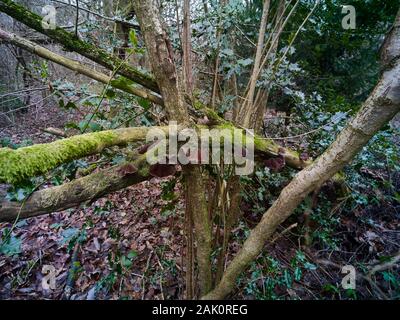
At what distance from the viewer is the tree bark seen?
2.92 ft

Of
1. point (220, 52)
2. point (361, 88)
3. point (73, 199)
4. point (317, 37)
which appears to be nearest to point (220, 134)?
point (73, 199)

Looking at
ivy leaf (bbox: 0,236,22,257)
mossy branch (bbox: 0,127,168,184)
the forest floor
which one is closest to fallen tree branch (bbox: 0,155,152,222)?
mossy branch (bbox: 0,127,168,184)

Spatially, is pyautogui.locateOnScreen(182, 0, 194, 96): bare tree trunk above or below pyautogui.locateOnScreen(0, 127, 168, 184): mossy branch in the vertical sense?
above

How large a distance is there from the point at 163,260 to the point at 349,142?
2028 millimetres

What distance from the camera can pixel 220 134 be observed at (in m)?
1.43

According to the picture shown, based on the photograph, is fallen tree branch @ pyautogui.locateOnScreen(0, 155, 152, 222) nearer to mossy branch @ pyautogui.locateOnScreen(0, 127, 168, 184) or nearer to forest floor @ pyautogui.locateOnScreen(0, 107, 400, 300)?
mossy branch @ pyautogui.locateOnScreen(0, 127, 168, 184)

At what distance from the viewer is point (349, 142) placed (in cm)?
103

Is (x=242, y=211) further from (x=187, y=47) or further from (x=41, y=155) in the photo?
(x=41, y=155)

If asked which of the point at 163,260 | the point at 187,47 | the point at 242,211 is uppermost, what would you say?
the point at 187,47

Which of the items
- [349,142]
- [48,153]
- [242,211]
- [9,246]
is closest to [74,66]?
[48,153]

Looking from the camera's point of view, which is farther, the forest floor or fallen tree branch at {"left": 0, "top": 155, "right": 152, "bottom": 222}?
the forest floor

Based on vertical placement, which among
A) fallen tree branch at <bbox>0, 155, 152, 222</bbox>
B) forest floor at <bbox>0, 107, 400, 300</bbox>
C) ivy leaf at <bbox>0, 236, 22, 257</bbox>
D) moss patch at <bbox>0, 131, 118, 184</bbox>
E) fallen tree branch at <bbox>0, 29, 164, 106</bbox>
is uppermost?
fallen tree branch at <bbox>0, 29, 164, 106</bbox>

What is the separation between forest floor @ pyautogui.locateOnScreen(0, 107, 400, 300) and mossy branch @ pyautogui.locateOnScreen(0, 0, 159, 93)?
1143 mm
